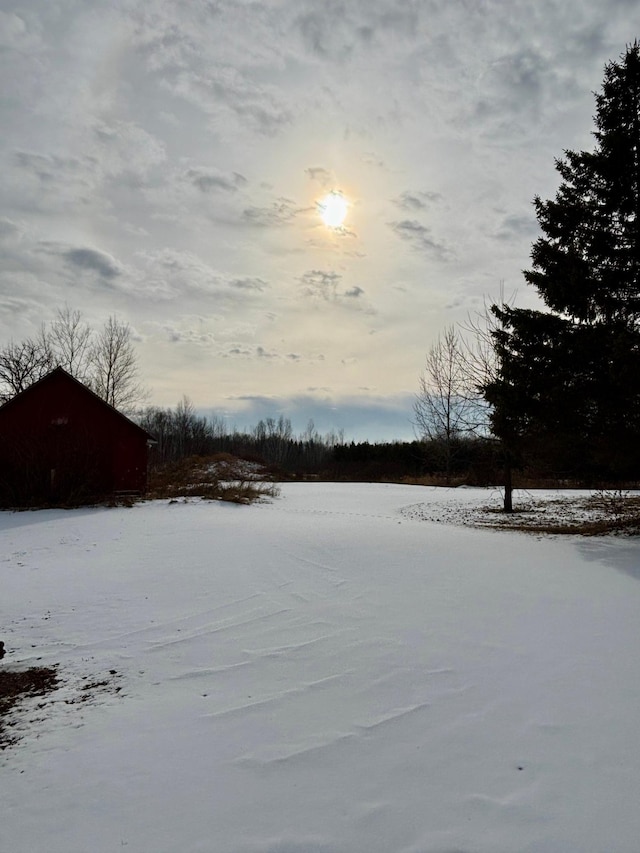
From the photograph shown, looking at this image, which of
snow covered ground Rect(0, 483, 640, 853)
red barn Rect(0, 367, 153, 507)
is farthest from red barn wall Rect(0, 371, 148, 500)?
snow covered ground Rect(0, 483, 640, 853)

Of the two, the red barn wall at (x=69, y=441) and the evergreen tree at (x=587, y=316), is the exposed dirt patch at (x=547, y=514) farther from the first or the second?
the red barn wall at (x=69, y=441)

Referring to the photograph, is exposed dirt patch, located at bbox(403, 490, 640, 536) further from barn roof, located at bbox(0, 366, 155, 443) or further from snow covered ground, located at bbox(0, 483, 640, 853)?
barn roof, located at bbox(0, 366, 155, 443)

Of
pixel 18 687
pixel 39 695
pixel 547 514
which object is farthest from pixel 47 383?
pixel 547 514

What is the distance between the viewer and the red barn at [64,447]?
17641 mm

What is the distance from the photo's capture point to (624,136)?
1111 cm

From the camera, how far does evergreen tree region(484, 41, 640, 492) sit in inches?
427

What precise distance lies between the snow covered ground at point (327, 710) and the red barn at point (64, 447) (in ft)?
33.6

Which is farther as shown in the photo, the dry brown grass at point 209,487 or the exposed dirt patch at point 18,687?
the dry brown grass at point 209,487

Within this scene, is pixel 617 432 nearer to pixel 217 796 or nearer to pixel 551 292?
pixel 551 292

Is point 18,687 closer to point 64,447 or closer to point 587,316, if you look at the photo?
point 587,316

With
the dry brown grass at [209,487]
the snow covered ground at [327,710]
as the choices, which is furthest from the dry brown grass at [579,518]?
the dry brown grass at [209,487]

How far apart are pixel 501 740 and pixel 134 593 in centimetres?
528

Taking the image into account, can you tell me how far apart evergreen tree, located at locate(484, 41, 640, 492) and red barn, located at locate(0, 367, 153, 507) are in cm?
1417

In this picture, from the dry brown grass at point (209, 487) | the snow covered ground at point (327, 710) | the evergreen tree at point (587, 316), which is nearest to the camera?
the snow covered ground at point (327, 710)
